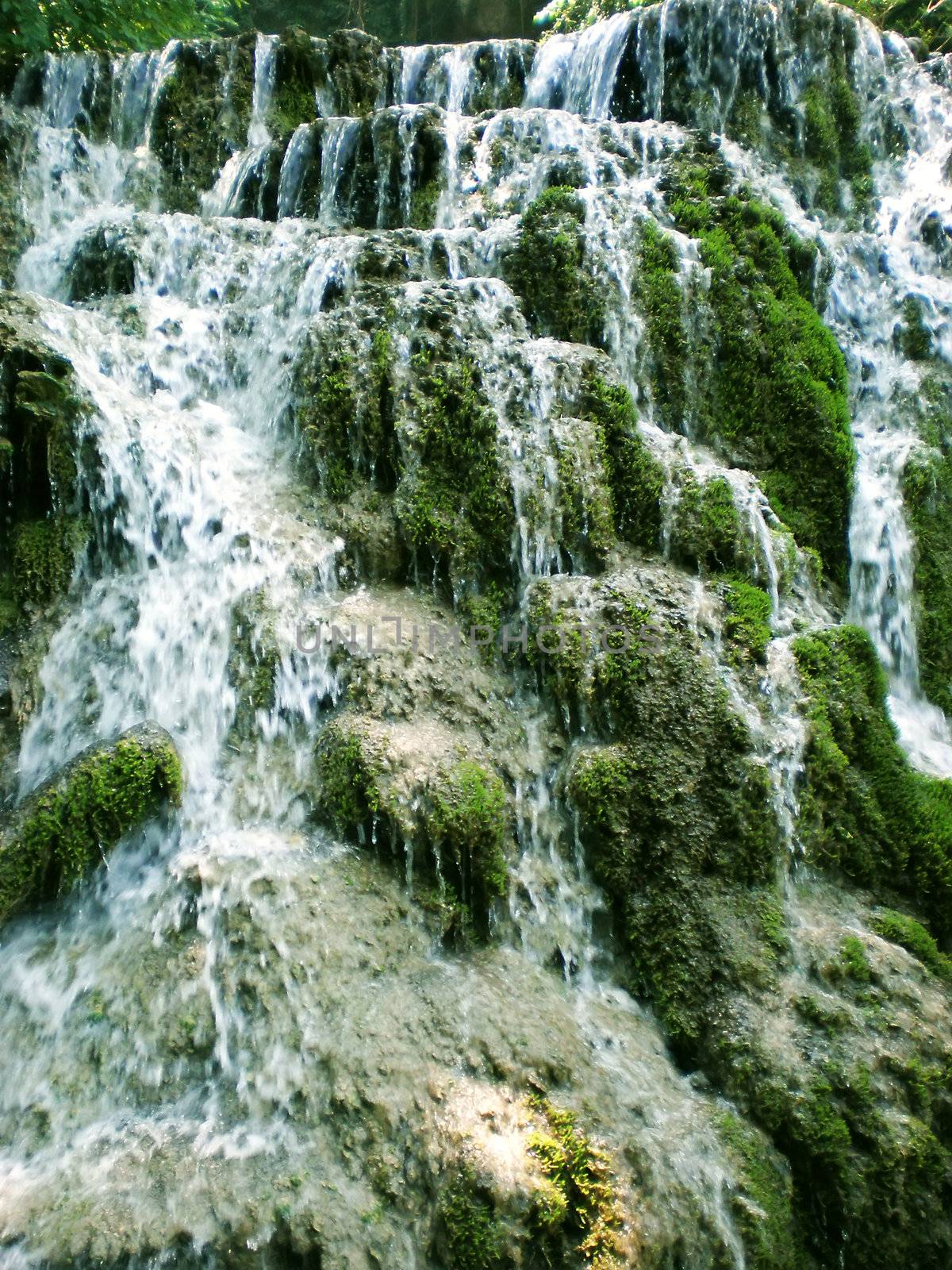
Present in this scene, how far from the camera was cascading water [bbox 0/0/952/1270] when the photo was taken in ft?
11.5

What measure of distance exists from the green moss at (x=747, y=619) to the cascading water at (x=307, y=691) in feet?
0.39

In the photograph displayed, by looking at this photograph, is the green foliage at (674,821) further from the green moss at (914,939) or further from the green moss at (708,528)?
the green moss at (708,528)

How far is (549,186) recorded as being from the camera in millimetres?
7930

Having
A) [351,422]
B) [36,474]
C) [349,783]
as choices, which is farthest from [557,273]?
[349,783]

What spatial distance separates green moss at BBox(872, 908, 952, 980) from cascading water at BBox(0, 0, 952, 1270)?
0.63m

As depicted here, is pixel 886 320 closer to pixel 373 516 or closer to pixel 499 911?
pixel 373 516

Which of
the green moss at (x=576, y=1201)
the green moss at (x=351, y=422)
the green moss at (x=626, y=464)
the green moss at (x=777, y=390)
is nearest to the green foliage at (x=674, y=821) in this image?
the green moss at (x=576, y=1201)

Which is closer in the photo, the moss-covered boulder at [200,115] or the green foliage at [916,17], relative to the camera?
the moss-covered boulder at [200,115]

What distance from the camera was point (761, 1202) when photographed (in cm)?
363

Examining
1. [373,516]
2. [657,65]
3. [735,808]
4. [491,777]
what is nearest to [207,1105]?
[491,777]

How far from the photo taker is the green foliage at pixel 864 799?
480 cm

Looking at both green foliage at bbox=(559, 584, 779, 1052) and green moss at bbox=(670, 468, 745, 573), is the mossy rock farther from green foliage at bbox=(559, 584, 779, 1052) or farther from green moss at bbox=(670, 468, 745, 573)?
green foliage at bbox=(559, 584, 779, 1052)

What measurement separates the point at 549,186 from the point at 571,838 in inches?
242

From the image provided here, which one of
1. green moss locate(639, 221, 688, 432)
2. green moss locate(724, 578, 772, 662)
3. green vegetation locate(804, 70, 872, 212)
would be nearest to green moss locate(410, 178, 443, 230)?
green moss locate(639, 221, 688, 432)
